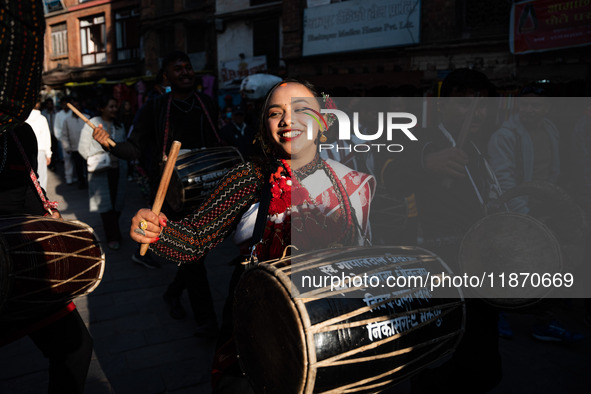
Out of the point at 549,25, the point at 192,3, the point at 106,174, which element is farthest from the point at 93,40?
the point at 106,174

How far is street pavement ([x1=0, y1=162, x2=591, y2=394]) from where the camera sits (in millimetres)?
2852

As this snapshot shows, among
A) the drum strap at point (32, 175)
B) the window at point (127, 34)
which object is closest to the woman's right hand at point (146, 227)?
the drum strap at point (32, 175)

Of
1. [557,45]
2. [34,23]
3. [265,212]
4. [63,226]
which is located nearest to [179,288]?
[63,226]

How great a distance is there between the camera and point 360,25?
14.3m

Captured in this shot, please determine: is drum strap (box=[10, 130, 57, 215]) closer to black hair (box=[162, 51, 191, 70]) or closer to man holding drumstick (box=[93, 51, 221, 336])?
man holding drumstick (box=[93, 51, 221, 336])

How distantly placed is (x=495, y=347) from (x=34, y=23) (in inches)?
82.5

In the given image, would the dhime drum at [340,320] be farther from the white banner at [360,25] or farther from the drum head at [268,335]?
the white banner at [360,25]

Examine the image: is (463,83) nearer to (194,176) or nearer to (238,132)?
(194,176)

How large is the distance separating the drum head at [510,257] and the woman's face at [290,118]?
0.80m

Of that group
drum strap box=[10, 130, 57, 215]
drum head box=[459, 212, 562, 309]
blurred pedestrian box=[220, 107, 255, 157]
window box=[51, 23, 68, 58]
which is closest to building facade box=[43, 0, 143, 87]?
window box=[51, 23, 68, 58]

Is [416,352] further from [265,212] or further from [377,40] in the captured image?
[377,40]

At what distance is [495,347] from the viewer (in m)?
2.08

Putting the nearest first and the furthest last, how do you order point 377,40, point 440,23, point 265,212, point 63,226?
point 265,212 < point 63,226 < point 440,23 < point 377,40

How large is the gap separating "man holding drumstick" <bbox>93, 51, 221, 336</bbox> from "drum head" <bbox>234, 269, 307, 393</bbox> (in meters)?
1.82
